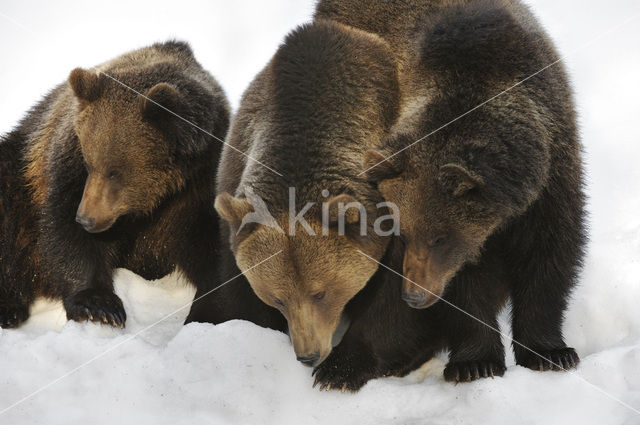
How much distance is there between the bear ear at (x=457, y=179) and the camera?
532cm

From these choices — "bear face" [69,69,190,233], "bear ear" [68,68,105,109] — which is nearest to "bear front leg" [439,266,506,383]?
"bear face" [69,69,190,233]

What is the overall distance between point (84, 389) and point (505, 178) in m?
2.96

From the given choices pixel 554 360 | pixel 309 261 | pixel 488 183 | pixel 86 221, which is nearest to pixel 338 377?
pixel 309 261

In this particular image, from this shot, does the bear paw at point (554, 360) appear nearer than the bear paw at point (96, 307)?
Yes

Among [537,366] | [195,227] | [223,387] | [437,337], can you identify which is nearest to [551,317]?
[537,366]

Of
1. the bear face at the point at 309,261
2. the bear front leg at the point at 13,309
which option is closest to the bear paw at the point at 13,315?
the bear front leg at the point at 13,309

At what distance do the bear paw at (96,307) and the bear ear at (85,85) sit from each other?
1.48 metres

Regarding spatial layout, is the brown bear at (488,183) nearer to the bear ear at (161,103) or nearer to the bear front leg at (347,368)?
the bear front leg at (347,368)

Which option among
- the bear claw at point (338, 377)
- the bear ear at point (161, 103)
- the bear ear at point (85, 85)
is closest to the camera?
the bear claw at point (338, 377)

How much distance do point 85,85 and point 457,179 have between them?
10.1 feet

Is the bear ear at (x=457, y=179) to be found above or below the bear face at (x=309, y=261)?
above

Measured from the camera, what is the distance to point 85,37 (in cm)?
1211

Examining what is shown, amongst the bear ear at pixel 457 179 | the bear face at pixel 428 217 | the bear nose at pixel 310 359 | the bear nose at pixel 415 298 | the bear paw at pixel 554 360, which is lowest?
the bear paw at pixel 554 360

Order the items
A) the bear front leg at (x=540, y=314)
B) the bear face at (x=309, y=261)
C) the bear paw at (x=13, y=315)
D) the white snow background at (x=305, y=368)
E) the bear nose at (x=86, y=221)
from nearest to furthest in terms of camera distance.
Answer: the white snow background at (x=305, y=368) → the bear face at (x=309, y=261) → the bear front leg at (x=540, y=314) → the bear nose at (x=86, y=221) → the bear paw at (x=13, y=315)
